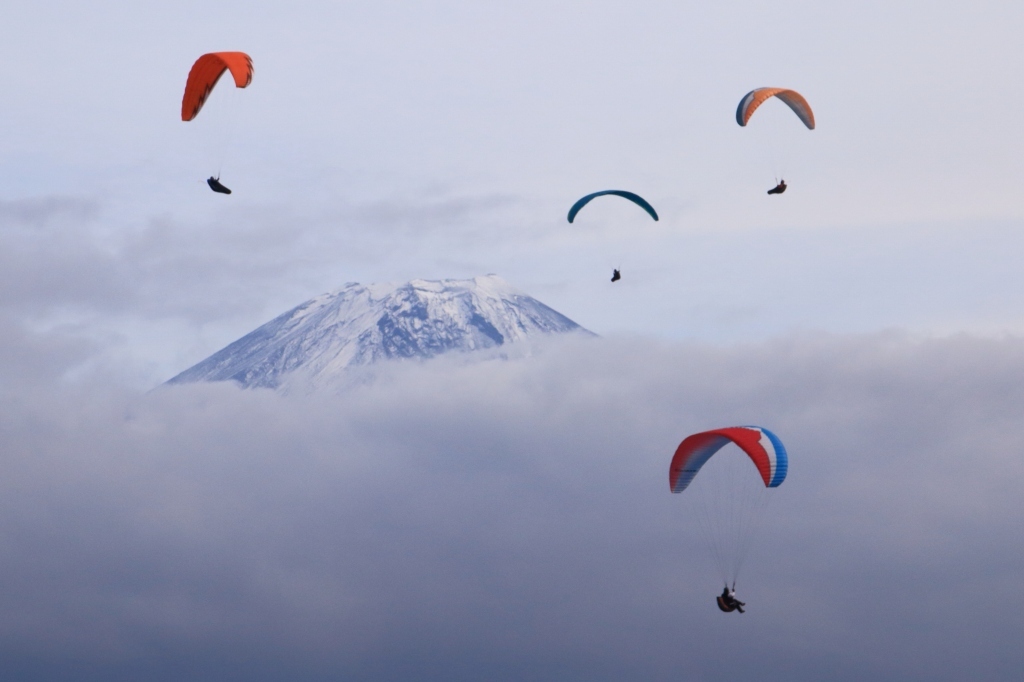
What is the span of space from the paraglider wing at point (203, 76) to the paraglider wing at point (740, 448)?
23.2 m

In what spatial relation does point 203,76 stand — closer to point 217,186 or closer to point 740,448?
point 217,186

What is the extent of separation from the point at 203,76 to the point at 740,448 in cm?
2581

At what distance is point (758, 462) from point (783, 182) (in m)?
13.0

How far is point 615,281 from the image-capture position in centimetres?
6856

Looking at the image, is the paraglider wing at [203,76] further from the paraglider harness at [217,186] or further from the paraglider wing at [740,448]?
the paraglider wing at [740,448]

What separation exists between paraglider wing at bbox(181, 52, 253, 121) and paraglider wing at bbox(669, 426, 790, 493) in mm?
23248

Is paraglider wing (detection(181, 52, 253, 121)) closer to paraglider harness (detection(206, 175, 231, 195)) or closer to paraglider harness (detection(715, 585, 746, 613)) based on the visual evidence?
paraglider harness (detection(206, 175, 231, 195))

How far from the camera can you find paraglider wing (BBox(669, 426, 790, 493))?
5966 cm

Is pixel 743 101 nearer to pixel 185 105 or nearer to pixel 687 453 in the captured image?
pixel 687 453

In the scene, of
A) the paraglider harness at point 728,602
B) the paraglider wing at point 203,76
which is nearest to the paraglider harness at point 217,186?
the paraglider wing at point 203,76

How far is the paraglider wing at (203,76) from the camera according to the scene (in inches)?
2293

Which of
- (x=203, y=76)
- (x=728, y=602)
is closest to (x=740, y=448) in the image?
(x=728, y=602)

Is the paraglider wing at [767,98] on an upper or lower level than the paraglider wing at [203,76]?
upper

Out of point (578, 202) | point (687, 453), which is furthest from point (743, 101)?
point (687, 453)
